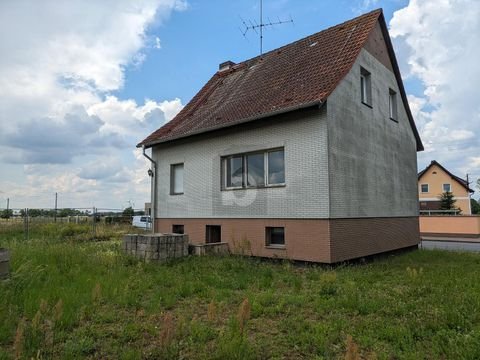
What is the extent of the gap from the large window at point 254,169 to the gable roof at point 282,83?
1106 millimetres

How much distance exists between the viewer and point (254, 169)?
11.2m

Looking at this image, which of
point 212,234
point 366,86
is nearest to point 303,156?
point 366,86

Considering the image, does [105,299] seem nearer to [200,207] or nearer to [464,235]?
[200,207]

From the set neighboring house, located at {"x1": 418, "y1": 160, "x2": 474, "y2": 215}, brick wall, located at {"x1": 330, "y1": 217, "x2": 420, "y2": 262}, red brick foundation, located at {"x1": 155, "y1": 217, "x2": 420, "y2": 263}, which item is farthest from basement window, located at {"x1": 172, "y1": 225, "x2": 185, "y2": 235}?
neighboring house, located at {"x1": 418, "y1": 160, "x2": 474, "y2": 215}

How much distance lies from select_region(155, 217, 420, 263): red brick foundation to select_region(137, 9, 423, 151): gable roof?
296 cm

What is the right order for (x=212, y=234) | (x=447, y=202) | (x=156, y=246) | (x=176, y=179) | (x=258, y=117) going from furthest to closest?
(x=447, y=202) → (x=176, y=179) → (x=212, y=234) → (x=258, y=117) → (x=156, y=246)

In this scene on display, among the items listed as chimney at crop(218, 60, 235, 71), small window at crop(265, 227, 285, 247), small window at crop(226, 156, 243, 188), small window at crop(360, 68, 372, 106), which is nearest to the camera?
small window at crop(265, 227, 285, 247)

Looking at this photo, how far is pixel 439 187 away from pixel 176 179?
153ft

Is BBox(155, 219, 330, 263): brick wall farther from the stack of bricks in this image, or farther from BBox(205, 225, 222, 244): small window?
the stack of bricks

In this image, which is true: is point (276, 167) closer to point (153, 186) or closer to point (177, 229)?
point (177, 229)

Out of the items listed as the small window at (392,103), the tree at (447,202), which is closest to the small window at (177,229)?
the small window at (392,103)

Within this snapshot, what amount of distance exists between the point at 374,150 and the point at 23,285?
998 cm

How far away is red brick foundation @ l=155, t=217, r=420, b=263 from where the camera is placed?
9.39 meters

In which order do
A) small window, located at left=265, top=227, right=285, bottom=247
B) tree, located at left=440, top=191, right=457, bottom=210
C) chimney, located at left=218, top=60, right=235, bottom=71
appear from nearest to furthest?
small window, located at left=265, top=227, right=285, bottom=247, chimney, located at left=218, top=60, right=235, bottom=71, tree, located at left=440, top=191, right=457, bottom=210
